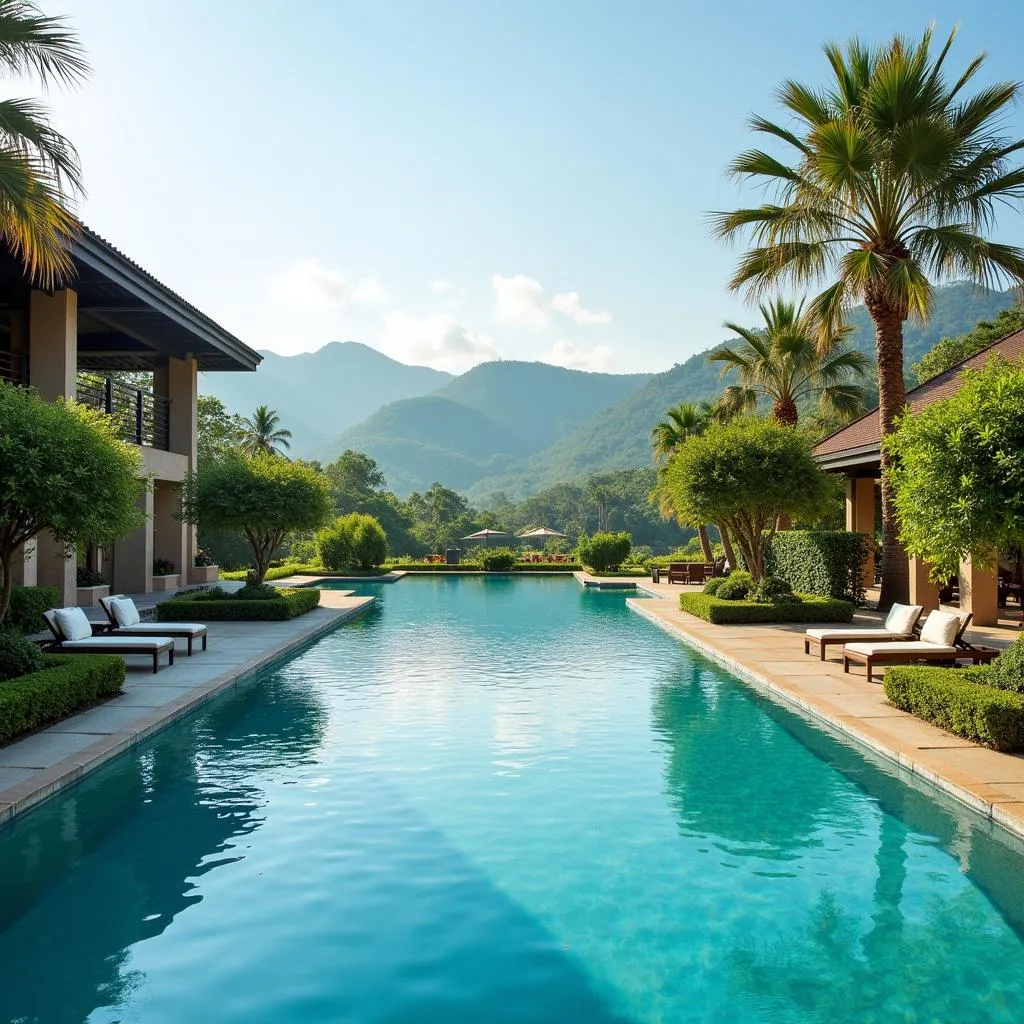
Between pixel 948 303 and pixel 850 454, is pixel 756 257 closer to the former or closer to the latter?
pixel 850 454

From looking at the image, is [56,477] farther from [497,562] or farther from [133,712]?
[497,562]

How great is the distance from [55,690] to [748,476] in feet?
45.7

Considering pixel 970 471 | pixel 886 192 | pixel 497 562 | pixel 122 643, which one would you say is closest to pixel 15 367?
pixel 122 643

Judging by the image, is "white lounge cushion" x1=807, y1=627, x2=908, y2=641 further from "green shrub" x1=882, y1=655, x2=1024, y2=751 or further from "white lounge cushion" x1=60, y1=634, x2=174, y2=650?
"white lounge cushion" x1=60, y1=634, x2=174, y2=650

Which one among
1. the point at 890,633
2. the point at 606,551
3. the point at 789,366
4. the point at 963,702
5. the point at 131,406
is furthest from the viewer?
the point at 606,551

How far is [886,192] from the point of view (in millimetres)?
16500

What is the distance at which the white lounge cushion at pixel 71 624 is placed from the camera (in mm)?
11609

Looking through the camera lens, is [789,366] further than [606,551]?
No

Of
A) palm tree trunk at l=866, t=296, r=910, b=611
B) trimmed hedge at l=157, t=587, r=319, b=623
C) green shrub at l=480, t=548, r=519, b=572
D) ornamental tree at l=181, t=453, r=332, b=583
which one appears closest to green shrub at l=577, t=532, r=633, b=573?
green shrub at l=480, t=548, r=519, b=572

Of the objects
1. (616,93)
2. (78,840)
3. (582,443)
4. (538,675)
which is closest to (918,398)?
(616,93)

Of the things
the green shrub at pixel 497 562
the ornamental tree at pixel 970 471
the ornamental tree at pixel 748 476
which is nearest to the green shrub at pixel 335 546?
the green shrub at pixel 497 562

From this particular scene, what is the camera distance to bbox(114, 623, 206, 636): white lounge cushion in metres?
13.0

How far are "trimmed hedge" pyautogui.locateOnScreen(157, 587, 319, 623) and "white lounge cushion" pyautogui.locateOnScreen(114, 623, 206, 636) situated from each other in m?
4.36

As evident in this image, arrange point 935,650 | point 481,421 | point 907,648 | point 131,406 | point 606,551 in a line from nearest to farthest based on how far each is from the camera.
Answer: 1. point 935,650
2. point 907,648
3. point 131,406
4. point 606,551
5. point 481,421
